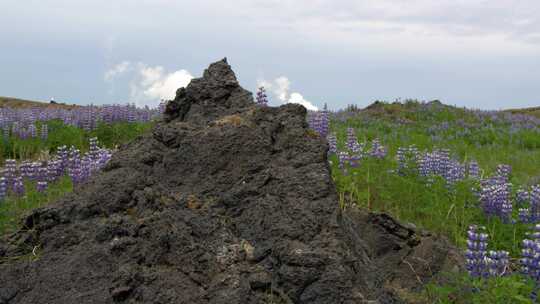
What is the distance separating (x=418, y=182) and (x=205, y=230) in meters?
5.07

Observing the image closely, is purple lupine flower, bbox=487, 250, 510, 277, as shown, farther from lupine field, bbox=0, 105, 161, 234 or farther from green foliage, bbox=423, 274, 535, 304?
lupine field, bbox=0, 105, 161, 234

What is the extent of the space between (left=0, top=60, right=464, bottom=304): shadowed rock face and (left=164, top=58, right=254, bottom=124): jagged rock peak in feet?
1.04

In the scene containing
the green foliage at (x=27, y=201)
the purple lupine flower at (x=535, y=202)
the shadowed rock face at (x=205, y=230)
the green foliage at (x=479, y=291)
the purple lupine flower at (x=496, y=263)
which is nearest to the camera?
the shadowed rock face at (x=205, y=230)

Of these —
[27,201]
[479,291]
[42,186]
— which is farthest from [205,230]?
[42,186]

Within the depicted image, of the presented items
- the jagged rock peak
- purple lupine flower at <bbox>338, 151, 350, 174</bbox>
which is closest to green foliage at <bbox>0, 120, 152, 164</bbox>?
purple lupine flower at <bbox>338, 151, 350, 174</bbox>

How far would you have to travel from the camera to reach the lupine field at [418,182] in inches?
184

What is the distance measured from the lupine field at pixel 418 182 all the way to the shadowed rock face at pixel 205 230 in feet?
1.93

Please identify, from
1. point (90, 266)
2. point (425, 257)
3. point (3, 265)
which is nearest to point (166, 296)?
point (90, 266)

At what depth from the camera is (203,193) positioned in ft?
12.5

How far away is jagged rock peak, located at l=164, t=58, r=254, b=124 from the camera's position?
15.6 feet

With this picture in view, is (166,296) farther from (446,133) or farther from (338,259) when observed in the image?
(446,133)

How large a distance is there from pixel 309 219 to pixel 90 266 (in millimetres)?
1276

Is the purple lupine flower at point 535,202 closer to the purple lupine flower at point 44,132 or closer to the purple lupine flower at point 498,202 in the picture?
the purple lupine flower at point 498,202

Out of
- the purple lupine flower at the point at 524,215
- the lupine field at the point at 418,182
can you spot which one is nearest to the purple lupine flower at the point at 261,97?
the lupine field at the point at 418,182
